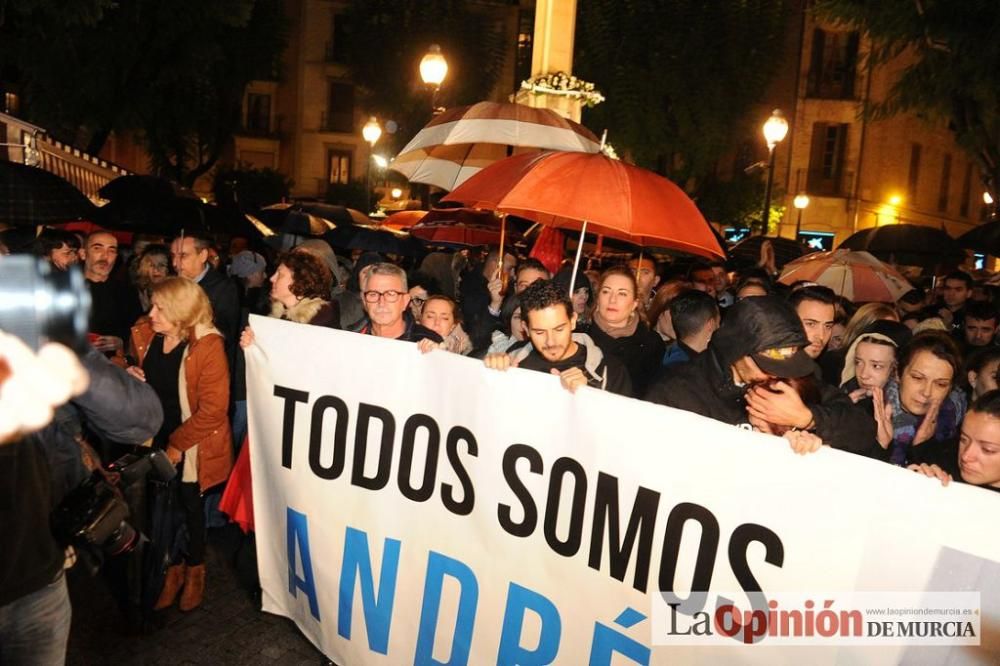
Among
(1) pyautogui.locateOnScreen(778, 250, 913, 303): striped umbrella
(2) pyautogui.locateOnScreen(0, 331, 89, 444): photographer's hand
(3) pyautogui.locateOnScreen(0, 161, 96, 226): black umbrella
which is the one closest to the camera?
(2) pyautogui.locateOnScreen(0, 331, 89, 444): photographer's hand

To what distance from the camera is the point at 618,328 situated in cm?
499

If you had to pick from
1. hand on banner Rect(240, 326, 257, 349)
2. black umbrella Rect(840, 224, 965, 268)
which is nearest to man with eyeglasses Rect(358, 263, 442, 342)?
hand on banner Rect(240, 326, 257, 349)

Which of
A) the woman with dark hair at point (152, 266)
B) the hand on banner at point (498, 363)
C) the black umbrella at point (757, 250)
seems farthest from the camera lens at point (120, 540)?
the black umbrella at point (757, 250)

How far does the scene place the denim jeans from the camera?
228 centimetres

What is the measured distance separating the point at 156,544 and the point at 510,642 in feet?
6.42

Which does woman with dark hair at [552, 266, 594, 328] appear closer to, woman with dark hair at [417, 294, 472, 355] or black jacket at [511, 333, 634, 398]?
woman with dark hair at [417, 294, 472, 355]

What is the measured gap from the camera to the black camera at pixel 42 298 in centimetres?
149

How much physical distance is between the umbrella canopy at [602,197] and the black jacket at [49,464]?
2.12 m

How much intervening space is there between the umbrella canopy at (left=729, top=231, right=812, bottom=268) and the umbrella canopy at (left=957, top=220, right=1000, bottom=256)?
295 cm

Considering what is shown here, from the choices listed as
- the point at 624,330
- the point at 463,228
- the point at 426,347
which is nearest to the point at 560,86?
the point at 463,228

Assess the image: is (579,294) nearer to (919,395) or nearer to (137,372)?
(919,395)

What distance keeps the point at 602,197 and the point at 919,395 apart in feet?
6.10

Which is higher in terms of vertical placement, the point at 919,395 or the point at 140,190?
the point at 140,190

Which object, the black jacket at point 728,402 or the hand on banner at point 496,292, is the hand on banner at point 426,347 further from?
the hand on banner at point 496,292
